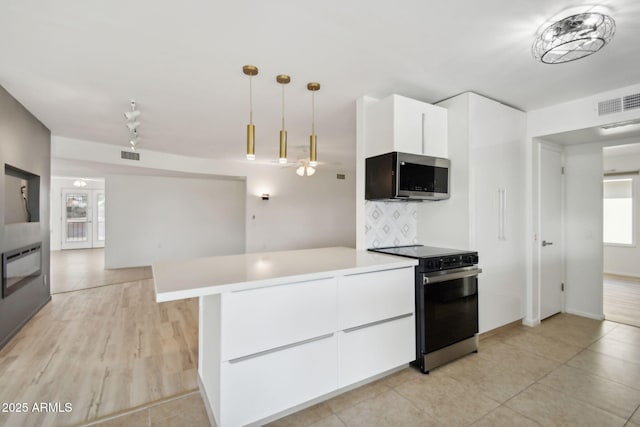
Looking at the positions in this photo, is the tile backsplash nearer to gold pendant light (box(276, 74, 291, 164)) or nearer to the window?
gold pendant light (box(276, 74, 291, 164))

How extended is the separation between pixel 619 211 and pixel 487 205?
506 cm

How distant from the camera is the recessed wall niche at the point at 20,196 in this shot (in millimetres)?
3186

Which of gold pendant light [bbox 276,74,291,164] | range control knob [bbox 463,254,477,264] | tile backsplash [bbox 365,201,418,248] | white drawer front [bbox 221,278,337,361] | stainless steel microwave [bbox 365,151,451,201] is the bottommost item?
white drawer front [bbox 221,278,337,361]

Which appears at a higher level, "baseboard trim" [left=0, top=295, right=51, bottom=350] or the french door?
the french door

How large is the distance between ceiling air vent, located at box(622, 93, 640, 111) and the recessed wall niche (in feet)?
20.0

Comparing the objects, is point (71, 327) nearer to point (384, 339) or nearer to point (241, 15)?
point (384, 339)

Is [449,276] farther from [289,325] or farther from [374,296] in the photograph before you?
[289,325]

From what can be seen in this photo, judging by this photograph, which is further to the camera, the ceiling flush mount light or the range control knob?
the range control knob

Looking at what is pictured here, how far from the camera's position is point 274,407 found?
1760 millimetres

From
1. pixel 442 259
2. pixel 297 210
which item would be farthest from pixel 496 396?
pixel 297 210

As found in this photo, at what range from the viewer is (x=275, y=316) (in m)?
1.75

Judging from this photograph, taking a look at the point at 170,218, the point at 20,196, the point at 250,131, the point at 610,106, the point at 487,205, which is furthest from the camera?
the point at 170,218

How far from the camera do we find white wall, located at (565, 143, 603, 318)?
3.61 metres

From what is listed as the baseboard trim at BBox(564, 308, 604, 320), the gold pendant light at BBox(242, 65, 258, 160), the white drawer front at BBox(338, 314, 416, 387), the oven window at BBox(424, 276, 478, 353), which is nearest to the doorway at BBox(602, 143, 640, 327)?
the baseboard trim at BBox(564, 308, 604, 320)
